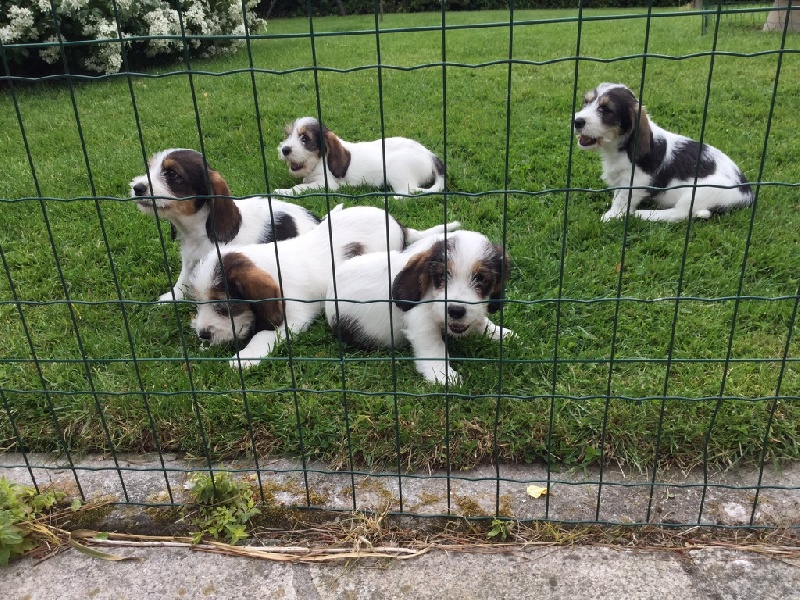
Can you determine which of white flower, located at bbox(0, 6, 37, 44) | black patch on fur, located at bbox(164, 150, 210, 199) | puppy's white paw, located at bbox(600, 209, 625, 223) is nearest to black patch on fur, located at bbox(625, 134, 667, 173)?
puppy's white paw, located at bbox(600, 209, 625, 223)

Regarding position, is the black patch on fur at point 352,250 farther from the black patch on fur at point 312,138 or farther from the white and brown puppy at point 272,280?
the black patch on fur at point 312,138

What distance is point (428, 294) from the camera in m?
3.86

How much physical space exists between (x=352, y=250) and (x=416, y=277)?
117 centimetres

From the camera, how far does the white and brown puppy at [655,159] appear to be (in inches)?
227

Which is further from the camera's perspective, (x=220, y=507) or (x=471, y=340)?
(x=471, y=340)

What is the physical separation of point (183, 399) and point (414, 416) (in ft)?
4.02

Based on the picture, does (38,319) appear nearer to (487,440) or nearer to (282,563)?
(282,563)

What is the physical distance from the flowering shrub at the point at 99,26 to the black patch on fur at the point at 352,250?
21.6 feet

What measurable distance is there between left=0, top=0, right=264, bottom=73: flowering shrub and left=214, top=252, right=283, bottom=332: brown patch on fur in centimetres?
704

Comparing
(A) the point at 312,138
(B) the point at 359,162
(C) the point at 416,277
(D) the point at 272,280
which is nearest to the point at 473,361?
(C) the point at 416,277

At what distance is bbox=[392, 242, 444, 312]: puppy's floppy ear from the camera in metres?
3.81

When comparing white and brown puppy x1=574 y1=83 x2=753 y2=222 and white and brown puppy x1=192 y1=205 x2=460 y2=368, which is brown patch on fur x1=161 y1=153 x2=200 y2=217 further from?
white and brown puppy x1=574 y1=83 x2=753 y2=222

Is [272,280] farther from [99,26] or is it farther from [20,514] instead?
[99,26]

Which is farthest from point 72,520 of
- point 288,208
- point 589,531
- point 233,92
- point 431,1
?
point 431,1
